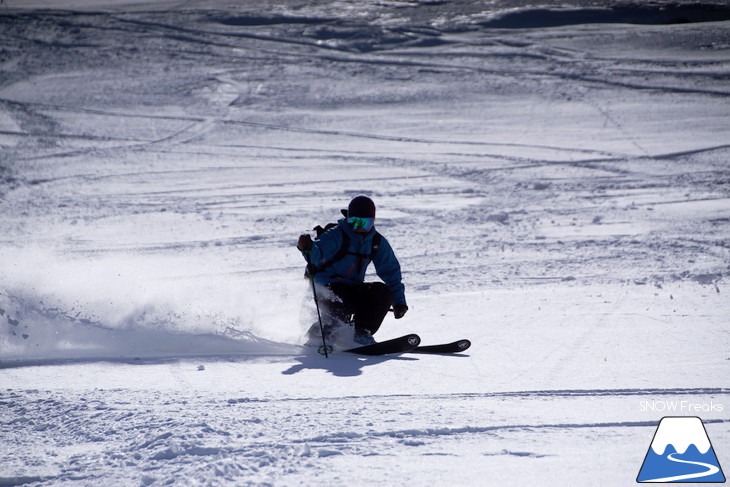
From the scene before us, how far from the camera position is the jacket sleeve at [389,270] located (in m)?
5.64

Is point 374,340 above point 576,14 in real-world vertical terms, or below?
below

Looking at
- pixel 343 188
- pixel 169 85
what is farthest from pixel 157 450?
pixel 169 85

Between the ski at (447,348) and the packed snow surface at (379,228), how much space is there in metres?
0.15

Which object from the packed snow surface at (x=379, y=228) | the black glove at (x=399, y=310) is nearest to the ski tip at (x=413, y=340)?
the packed snow surface at (x=379, y=228)

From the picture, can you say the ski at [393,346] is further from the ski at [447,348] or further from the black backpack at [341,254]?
the black backpack at [341,254]

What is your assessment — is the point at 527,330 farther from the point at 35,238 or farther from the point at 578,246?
the point at 35,238

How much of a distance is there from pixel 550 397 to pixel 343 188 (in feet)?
27.9

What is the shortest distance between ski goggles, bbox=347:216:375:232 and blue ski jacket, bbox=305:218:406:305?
0.17ft

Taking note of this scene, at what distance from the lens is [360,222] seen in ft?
17.5

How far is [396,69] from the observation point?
2166cm

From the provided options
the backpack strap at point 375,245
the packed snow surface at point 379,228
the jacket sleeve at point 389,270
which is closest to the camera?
the packed snow surface at point 379,228

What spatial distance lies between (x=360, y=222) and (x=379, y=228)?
4.78 meters

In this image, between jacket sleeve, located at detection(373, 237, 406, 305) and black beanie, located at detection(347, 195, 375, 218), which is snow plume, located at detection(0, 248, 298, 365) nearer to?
jacket sleeve, located at detection(373, 237, 406, 305)

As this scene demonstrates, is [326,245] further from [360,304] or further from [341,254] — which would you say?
[360,304]
